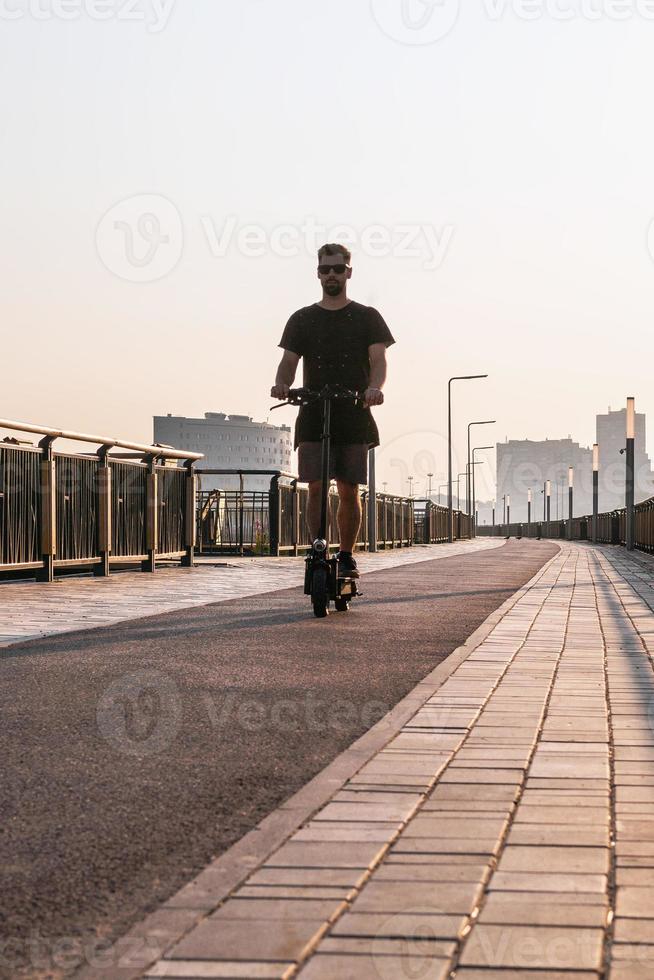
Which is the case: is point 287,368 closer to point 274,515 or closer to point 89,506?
point 89,506

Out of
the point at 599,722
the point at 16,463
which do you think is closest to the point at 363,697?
the point at 599,722

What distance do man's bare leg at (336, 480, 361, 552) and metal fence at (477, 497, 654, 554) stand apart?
18.3 metres

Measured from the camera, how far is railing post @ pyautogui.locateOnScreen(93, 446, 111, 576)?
12852 millimetres

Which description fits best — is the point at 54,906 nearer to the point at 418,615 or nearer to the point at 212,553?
the point at 418,615

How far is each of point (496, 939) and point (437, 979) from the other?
0.21 m

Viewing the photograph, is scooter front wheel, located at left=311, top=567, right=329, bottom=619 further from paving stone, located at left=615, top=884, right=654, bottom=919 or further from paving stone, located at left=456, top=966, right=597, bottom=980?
paving stone, located at left=456, top=966, right=597, bottom=980

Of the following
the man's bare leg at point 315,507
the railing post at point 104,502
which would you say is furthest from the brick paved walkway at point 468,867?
the railing post at point 104,502

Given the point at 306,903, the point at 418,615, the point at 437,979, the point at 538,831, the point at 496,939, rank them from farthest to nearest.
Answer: the point at 418,615 → the point at 538,831 → the point at 306,903 → the point at 496,939 → the point at 437,979

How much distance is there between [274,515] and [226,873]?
1910 centimetres

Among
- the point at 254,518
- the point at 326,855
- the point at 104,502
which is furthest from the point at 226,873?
the point at 254,518

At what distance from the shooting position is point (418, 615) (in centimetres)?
863
